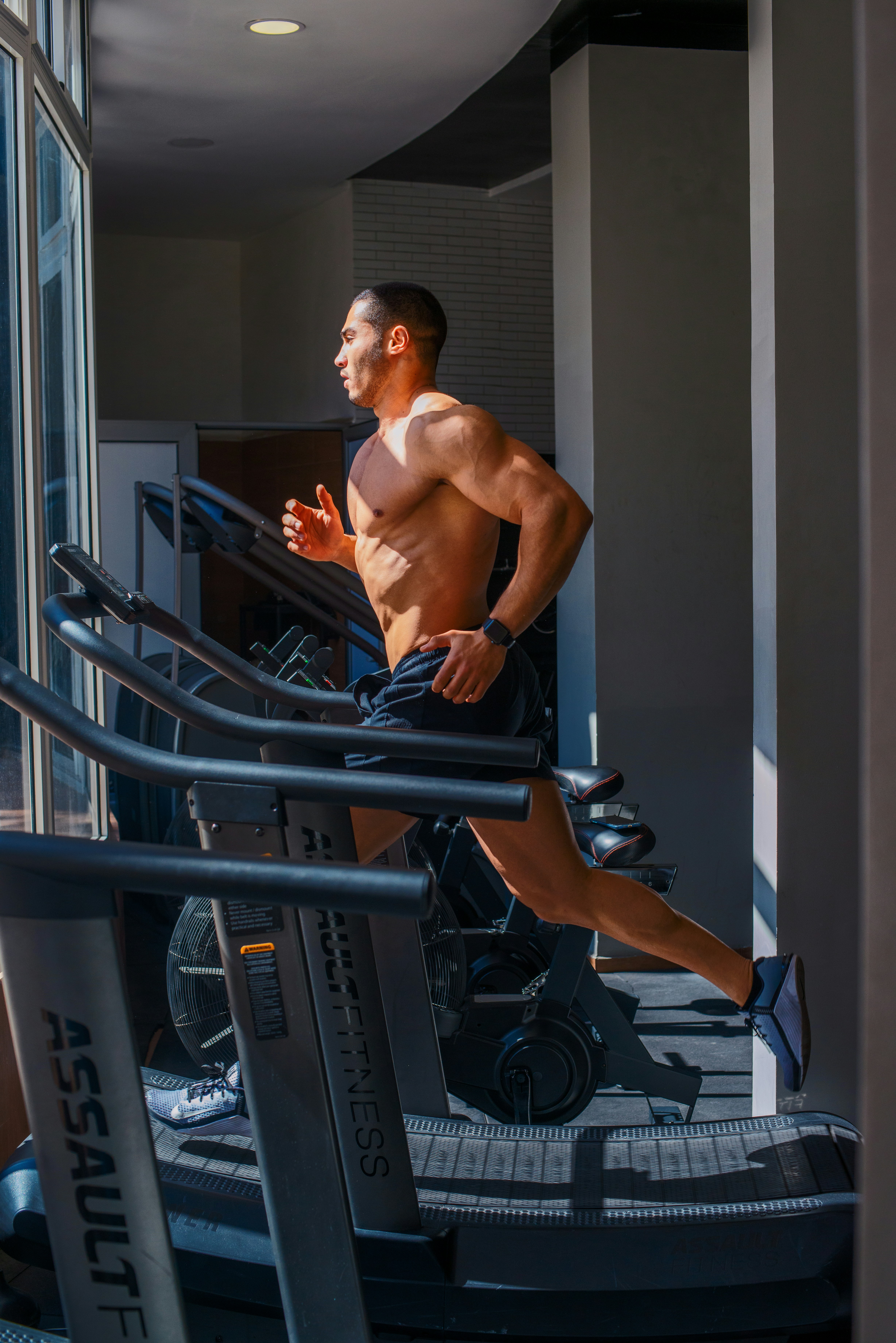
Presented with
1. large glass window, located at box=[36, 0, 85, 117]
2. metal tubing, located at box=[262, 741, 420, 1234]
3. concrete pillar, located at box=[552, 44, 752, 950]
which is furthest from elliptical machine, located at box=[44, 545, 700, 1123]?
large glass window, located at box=[36, 0, 85, 117]

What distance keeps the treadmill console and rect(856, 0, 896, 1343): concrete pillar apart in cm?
150

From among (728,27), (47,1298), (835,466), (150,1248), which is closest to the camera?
(150,1248)

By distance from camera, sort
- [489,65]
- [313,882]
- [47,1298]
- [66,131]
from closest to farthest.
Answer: [313,882] < [47,1298] < [66,131] < [489,65]

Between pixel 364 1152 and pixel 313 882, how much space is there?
3.95 feet

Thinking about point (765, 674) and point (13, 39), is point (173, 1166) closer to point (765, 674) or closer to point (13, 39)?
point (765, 674)

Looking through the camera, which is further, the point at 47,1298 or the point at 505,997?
the point at 505,997

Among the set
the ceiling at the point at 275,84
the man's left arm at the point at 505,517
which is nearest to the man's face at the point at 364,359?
the man's left arm at the point at 505,517

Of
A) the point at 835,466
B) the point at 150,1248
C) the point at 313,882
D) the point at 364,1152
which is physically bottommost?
the point at 364,1152

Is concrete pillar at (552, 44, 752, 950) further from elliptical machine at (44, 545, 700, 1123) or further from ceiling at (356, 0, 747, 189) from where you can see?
elliptical machine at (44, 545, 700, 1123)

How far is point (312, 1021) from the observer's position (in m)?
1.34

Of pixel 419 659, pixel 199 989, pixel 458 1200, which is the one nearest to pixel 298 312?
pixel 419 659

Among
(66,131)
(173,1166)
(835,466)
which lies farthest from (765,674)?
(66,131)

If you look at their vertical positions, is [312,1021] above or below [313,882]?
below

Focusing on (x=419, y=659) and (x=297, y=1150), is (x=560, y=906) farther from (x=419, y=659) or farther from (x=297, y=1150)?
(x=297, y=1150)
